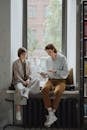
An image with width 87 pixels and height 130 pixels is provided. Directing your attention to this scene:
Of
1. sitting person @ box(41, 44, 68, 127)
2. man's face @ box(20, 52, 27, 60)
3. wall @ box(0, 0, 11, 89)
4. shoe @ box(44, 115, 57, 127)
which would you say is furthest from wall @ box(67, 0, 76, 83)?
wall @ box(0, 0, 11, 89)

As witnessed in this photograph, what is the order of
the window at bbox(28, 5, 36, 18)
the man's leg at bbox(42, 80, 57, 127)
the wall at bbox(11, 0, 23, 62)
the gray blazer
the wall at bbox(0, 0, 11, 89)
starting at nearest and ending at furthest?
the man's leg at bbox(42, 80, 57, 127) < the gray blazer < the wall at bbox(0, 0, 11, 89) < the wall at bbox(11, 0, 23, 62) < the window at bbox(28, 5, 36, 18)

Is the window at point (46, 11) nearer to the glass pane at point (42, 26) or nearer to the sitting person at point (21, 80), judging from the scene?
the glass pane at point (42, 26)

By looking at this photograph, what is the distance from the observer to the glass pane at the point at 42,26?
579 cm

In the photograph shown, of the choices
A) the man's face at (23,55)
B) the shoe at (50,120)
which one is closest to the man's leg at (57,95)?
the shoe at (50,120)

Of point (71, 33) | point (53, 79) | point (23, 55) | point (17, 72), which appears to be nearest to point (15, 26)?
point (23, 55)

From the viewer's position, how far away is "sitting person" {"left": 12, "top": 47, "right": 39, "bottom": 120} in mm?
5047

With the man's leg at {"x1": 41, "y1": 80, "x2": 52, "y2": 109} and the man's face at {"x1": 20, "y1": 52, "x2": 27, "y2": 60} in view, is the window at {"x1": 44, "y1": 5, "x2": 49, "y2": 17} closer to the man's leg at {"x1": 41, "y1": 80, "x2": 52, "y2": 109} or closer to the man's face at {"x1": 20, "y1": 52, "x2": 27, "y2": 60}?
the man's face at {"x1": 20, "y1": 52, "x2": 27, "y2": 60}

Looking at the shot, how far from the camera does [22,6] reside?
5734mm

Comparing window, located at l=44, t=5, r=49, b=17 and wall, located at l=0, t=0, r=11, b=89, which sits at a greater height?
window, located at l=44, t=5, r=49, b=17

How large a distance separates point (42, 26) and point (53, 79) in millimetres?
1124

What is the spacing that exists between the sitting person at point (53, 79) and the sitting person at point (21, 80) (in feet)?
0.75

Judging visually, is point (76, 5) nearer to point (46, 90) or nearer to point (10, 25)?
point (10, 25)

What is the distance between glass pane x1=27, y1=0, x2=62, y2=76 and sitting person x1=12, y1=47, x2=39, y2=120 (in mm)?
491

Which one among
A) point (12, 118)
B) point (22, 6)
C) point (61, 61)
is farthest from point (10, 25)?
point (12, 118)
